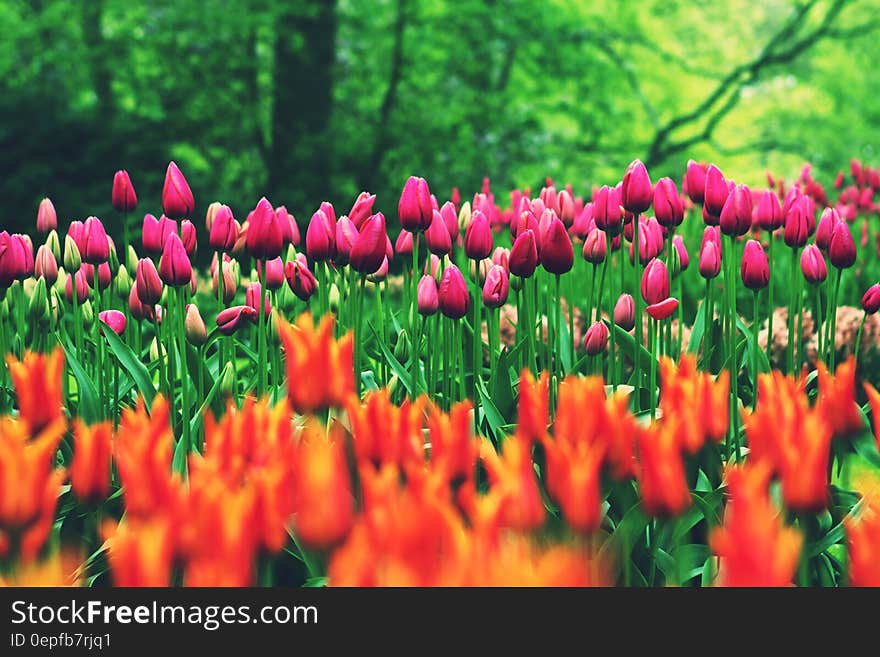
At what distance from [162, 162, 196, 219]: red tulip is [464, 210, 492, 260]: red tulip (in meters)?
0.77

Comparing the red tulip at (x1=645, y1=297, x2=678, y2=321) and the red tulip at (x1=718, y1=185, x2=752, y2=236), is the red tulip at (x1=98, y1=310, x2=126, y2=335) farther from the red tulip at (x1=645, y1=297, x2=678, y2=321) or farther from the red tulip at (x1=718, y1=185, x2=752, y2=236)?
the red tulip at (x1=718, y1=185, x2=752, y2=236)

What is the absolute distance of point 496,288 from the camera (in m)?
2.82

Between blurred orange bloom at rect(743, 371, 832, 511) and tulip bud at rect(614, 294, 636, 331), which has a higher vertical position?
tulip bud at rect(614, 294, 636, 331)

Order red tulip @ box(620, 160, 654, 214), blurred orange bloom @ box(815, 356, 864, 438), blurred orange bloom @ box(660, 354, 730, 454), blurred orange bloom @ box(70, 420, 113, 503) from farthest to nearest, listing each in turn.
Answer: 1. red tulip @ box(620, 160, 654, 214)
2. blurred orange bloom @ box(815, 356, 864, 438)
3. blurred orange bloom @ box(660, 354, 730, 454)
4. blurred orange bloom @ box(70, 420, 113, 503)

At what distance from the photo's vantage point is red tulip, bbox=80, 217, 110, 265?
303 cm

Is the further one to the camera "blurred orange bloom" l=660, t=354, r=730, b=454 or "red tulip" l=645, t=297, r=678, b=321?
"red tulip" l=645, t=297, r=678, b=321

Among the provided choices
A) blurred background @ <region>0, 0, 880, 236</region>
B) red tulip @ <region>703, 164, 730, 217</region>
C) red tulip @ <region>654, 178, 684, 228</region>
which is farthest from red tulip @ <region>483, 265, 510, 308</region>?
blurred background @ <region>0, 0, 880, 236</region>

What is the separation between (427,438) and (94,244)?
1.13 metres

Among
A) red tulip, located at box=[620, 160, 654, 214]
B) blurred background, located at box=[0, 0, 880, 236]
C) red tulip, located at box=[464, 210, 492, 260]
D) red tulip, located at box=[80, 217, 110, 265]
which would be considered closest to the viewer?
red tulip, located at box=[620, 160, 654, 214]

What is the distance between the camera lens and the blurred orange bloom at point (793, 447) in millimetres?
1551

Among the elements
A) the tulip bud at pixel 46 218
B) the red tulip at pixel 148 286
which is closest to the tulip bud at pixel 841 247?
the red tulip at pixel 148 286

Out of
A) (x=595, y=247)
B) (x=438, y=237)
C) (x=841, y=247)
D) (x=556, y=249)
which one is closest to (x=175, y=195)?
(x=438, y=237)

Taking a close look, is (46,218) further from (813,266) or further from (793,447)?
(793,447)

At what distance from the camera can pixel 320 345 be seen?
181 cm
